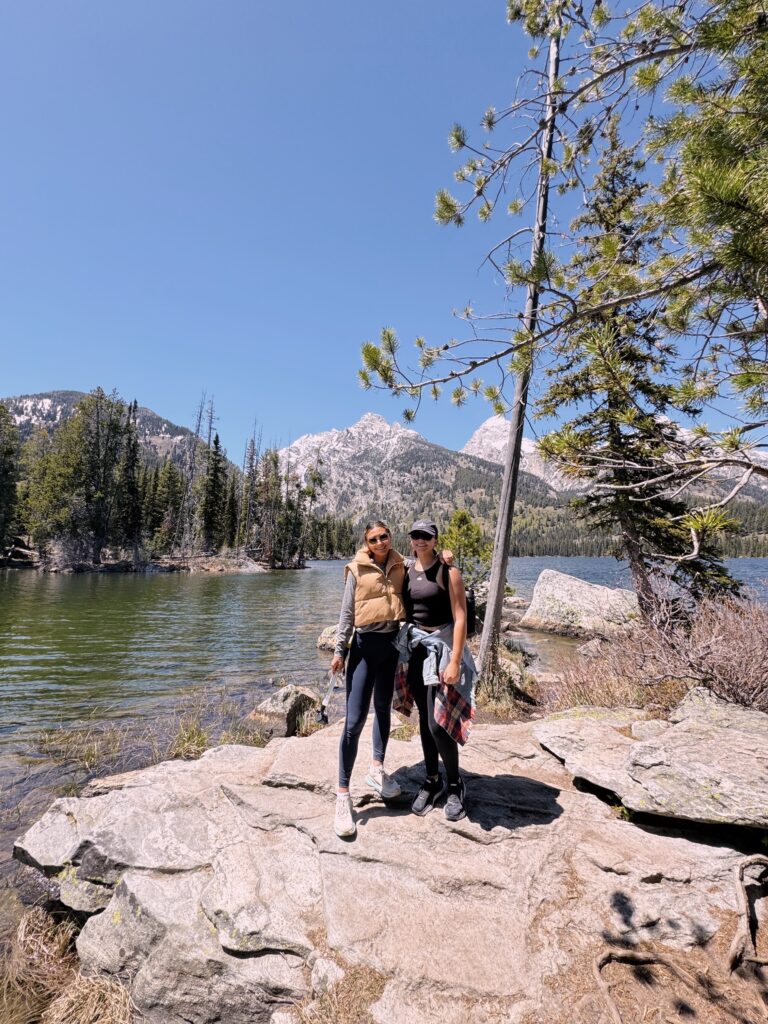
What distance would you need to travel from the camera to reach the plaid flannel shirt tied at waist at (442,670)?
368 centimetres

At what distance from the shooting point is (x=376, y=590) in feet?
12.8

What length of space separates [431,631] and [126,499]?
7065cm

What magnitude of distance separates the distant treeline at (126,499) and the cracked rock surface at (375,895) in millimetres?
56295

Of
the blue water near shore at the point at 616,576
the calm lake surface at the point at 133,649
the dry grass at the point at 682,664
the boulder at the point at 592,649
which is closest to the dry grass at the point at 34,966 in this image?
the calm lake surface at the point at 133,649

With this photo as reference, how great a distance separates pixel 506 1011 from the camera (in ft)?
8.04

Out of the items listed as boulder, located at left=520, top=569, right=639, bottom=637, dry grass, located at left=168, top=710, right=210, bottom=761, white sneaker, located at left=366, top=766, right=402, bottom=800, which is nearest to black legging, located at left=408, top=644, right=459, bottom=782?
white sneaker, located at left=366, top=766, right=402, bottom=800

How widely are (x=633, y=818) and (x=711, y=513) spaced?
2.68 metres

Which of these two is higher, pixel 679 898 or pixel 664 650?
pixel 664 650

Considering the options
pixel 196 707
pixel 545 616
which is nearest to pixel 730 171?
A: pixel 196 707

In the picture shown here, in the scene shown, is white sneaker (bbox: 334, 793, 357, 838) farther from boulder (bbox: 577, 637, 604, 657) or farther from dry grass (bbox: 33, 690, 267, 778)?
boulder (bbox: 577, 637, 604, 657)

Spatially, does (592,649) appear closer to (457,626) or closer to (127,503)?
(457,626)

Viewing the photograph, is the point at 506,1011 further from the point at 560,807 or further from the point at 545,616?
the point at 545,616

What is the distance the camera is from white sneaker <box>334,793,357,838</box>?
11.7ft

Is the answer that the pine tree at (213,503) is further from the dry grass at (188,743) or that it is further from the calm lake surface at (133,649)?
the dry grass at (188,743)
